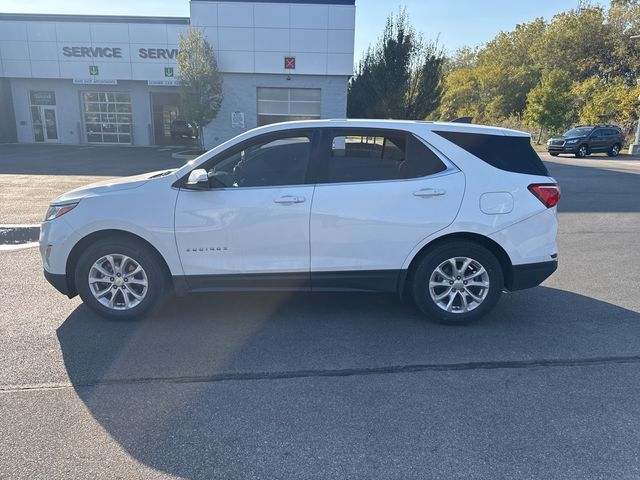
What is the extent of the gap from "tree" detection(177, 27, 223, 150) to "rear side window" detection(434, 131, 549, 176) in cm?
1962

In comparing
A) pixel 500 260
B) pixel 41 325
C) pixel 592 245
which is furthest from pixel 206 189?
pixel 592 245

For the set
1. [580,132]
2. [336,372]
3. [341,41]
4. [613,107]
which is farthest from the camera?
[613,107]

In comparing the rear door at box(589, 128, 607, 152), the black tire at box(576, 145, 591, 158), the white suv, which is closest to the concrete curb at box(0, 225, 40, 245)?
the white suv

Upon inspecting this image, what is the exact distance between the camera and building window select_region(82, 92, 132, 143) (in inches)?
1168

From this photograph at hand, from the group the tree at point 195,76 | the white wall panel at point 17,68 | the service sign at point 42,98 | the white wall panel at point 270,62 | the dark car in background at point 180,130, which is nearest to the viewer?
the tree at point 195,76

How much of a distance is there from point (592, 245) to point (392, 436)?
20.6 ft

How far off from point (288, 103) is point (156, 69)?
8442 mm

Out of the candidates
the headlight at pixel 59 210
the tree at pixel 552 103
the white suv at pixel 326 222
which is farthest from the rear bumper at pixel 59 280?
the tree at pixel 552 103

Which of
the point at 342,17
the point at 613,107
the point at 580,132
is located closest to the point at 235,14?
the point at 342,17

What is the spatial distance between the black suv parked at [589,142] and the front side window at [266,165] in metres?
27.3

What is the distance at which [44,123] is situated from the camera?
30000 millimetres

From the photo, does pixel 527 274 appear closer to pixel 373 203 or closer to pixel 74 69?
pixel 373 203

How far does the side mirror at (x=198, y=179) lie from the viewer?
4.04m

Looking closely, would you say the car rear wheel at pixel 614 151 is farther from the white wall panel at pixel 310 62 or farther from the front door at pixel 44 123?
the front door at pixel 44 123
